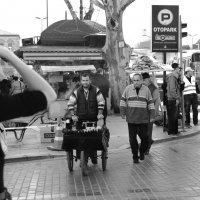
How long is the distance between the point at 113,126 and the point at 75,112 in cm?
788

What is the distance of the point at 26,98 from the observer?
7.86ft

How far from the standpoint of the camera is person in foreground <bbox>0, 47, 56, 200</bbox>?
239 centimetres

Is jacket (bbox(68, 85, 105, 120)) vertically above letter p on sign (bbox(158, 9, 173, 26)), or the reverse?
letter p on sign (bbox(158, 9, 173, 26))

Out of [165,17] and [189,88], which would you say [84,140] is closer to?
[165,17]

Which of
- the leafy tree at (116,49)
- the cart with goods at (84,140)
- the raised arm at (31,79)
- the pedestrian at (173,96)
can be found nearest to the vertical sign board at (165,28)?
the pedestrian at (173,96)

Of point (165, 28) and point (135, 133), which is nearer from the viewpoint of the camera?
point (135, 133)

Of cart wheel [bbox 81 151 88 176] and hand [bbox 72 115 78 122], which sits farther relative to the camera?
hand [bbox 72 115 78 122]

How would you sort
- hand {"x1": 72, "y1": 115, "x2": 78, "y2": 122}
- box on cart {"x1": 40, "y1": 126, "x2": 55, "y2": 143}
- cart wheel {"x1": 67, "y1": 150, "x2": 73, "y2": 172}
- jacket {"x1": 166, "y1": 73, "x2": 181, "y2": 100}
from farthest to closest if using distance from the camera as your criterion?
jacket {"x1": 166, "y1": 73, "x2": 181, "y2": 100} < box on cart {"x1": 40, "y1": 126, "x2": 55, "y2": 143} < cart wheel {"x1": 67, "y1": 150, "x2": 73, "y2": 172} < hand {"x1": 72, "y1": 115, "x2": 78, "y2": 122}

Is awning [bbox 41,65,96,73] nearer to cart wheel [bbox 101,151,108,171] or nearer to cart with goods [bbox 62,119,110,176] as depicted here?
cart wheel [bbox 101,151,108,171]

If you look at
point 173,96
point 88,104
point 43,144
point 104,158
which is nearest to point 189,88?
point 173,96

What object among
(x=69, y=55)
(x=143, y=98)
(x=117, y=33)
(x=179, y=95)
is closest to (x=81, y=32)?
(x=69, y=55)

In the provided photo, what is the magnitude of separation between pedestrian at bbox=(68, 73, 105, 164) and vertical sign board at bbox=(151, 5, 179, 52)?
629 cm

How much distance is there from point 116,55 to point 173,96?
8.03m

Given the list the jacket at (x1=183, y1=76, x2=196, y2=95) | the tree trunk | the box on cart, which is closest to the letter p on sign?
the jacket at (x1=183, y1=76, x2=196, y2=95)
